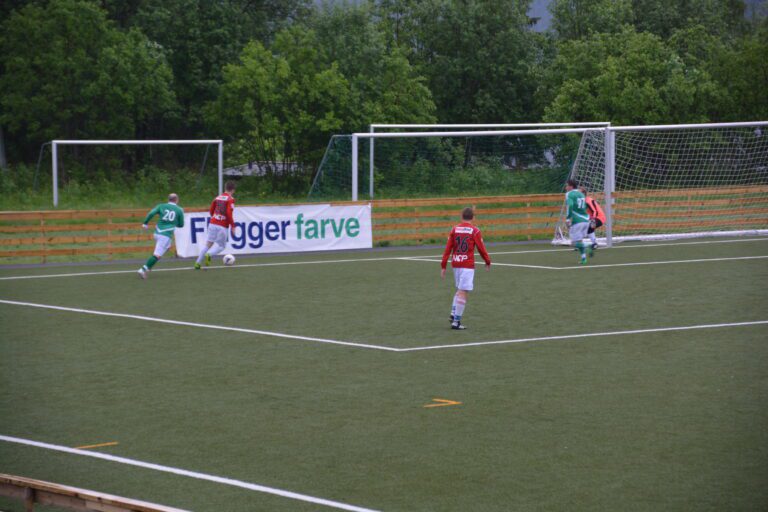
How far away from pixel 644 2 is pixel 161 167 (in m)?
38.1

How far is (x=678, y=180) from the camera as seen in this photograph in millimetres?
36062

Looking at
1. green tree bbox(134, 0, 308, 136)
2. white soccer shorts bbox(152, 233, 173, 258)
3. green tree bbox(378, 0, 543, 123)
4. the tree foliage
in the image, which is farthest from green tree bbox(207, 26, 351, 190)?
Answer: white soccer shorts bbox(152, 233, 173, 258)

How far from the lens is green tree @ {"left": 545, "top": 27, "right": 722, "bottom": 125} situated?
4653 cm

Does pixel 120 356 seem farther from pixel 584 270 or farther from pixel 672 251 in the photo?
pixel 672 251

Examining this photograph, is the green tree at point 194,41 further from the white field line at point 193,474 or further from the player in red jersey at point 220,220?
the white field line at point 193,474

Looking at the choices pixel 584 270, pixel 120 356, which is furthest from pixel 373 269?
pixel 120 356

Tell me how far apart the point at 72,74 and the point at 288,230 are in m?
22.7

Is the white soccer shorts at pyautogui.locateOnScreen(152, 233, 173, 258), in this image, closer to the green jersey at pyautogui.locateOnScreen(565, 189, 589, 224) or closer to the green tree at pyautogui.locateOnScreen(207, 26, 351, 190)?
the green jersey at pyautogui.locateOnScreen(565, 189, 589, 224)

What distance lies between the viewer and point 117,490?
29.3 ft

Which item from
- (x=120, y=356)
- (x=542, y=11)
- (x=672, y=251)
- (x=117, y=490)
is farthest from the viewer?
(x=542, y=11)

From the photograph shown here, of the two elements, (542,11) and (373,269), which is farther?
(542,11)

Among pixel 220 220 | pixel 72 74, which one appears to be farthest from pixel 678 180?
pixel 72 74

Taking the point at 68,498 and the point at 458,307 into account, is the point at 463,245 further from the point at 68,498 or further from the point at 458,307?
the point at 68,498

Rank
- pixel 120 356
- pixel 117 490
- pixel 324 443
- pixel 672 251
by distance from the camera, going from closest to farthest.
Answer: pixel 117 490 < pixel 324 443 < pixel 120 356 < pixel 672 251
